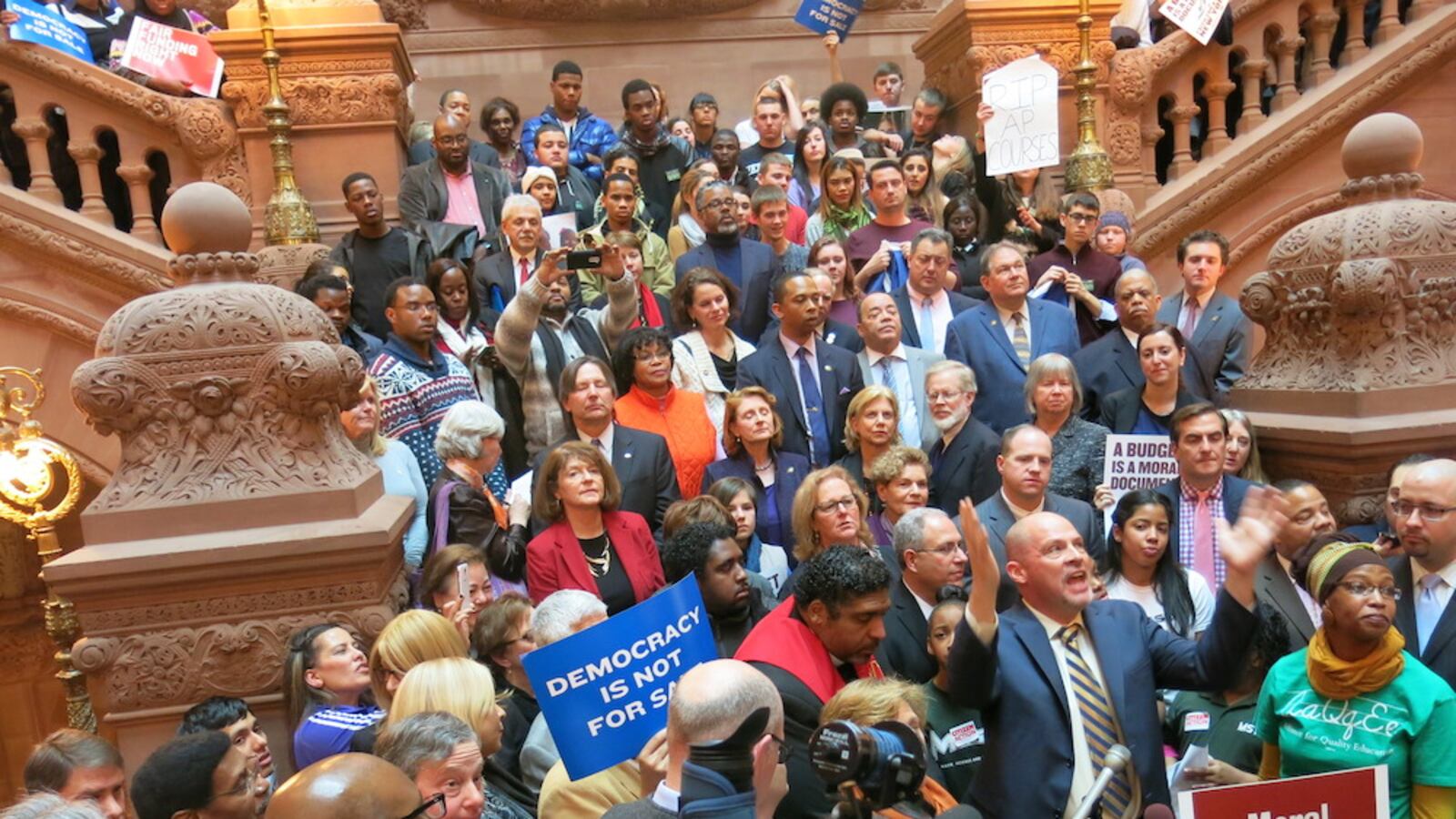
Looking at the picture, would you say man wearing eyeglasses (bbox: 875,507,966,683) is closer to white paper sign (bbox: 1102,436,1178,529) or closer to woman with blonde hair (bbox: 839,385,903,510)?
woman with blonde hair (bbox: 839,385,903,510)

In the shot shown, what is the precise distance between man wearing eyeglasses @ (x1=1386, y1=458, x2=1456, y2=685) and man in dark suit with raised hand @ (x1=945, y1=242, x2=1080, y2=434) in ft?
8.65

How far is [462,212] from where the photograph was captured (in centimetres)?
980

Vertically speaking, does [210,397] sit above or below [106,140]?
below

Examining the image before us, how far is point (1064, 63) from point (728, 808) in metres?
9.51

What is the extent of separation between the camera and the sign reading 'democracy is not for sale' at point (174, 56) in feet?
31.7

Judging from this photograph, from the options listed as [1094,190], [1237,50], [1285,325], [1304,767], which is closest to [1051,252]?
[1094,190]

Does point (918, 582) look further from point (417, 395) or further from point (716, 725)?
point (417, 395)

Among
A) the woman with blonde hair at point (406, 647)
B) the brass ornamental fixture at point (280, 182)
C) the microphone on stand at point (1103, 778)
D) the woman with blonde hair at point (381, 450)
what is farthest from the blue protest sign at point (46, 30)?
the microphone on stand at point (1103, 778)

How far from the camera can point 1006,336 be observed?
736 cm

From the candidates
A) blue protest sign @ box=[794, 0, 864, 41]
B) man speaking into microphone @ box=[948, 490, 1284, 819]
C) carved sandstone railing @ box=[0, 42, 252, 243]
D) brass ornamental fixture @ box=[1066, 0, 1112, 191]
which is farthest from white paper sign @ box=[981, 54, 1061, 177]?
man speaking into microphone @ box=[948, 490, 1284, 819]

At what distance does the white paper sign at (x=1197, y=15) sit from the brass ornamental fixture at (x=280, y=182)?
21.9 feet

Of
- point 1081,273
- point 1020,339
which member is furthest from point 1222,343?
point 1081,273

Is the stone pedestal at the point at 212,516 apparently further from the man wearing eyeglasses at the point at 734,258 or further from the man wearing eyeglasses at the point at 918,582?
the man wearing eyeglasses at the point at 734,258

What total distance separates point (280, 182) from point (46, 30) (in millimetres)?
1779
